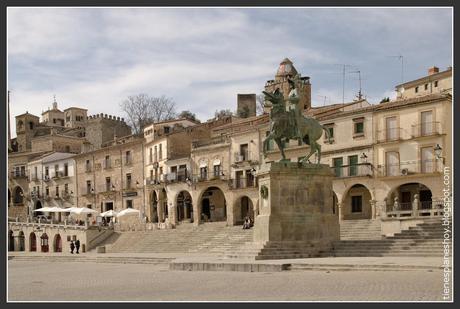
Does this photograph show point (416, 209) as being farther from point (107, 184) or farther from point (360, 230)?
point (107, 184)

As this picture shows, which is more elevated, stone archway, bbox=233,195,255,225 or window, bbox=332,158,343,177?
window, bbox=332,158,343,177

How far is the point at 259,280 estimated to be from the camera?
19.2 metres

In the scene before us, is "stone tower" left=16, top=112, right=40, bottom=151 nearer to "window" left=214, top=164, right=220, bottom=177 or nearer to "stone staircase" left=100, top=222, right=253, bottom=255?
"stone staircase" left=100, top=222, right=253, bottom=255

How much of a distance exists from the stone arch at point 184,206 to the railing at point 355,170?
1648cm

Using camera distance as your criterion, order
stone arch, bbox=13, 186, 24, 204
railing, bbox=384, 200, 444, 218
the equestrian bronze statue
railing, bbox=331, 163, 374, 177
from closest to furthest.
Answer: the equestrian bronze statue, railing, bbox=384, 200, 444, 218, railing, bbox=331, 163, 374, 177, stone arch, bbox=13, 186, 24, 204

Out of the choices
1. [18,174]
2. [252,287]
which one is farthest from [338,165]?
[18,174]

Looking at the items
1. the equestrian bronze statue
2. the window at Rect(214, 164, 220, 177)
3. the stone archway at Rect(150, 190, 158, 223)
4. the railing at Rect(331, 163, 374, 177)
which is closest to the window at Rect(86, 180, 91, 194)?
the stone archway at Rect(150, 190, 158, 223)

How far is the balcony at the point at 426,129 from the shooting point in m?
43.5

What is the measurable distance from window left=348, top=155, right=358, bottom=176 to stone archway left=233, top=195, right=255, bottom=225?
938cm

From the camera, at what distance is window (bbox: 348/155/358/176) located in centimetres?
4750

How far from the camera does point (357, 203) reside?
161ft

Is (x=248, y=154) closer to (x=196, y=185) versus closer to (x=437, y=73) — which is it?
(x=196, y=185)

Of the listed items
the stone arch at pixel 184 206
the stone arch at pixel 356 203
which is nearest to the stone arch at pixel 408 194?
the stone arch at pixel 356 203

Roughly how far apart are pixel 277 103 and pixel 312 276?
1033 cm
